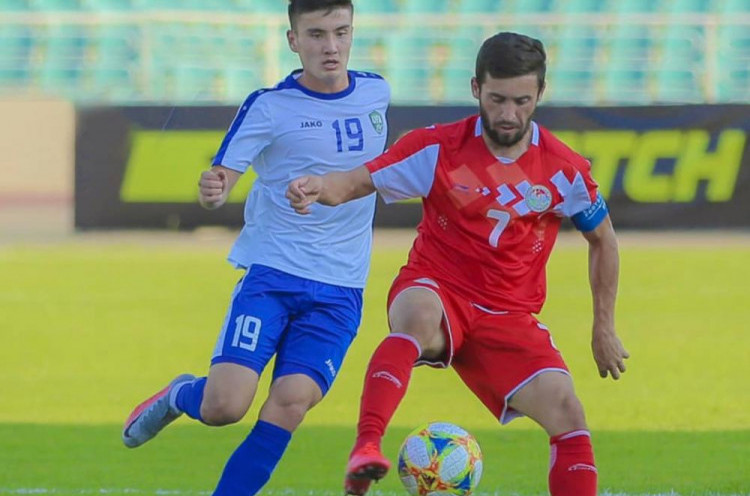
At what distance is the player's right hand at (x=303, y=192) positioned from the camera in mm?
5434

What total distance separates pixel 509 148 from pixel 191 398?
5.65ft

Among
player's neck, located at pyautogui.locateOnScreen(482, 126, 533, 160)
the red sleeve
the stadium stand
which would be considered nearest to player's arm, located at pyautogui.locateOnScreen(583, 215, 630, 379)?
player's neck, located at pyautogui.locateOnScreen(482, 126, 533, 160)

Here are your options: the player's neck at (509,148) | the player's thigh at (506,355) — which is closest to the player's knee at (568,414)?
the player's thigh at (506,355)

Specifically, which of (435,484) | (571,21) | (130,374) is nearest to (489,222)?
(435,484)

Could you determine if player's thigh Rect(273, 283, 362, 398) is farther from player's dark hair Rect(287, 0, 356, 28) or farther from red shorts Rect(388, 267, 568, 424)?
player's dark hair Rect(287, 0, 356, 28)

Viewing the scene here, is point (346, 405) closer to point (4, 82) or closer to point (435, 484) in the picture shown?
point (435, 484)

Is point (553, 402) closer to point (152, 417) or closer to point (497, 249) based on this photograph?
point (497, 249)

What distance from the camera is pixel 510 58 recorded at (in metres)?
5.48

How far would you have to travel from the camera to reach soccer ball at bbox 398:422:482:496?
18.6 ft

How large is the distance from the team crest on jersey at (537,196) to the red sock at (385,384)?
2.30 ft

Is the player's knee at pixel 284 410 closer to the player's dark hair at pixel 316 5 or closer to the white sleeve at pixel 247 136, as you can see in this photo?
the white sleeve at pixel 247 136

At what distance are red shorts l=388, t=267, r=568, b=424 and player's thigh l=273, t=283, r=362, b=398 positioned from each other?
463 millimetres

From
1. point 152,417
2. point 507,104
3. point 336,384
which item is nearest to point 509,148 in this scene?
point 507,104

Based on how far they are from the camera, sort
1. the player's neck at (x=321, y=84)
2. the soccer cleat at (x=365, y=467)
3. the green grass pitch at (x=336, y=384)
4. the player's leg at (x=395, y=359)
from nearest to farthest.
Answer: the soccer cleat at (x=365, y=467) < the player's leg at (x=395, y=359) < the player's neck at (x=321, y=84) < the green grass pitch at (x=336, y=384)
